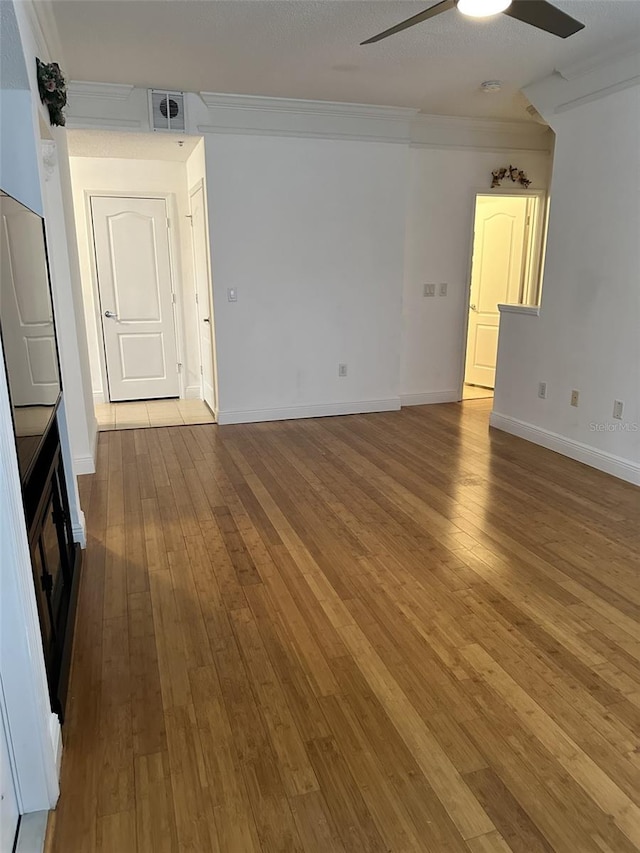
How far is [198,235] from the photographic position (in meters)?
5.59

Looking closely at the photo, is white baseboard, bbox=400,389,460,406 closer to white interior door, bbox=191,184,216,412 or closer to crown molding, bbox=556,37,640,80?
white interior door, bbox=191,184,216,412

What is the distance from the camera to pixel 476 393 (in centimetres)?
667

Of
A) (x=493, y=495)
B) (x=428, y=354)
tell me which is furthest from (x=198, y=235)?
(x=493, y=495)

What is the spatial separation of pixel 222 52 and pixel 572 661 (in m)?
3.97

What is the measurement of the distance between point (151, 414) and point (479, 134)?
167 inches

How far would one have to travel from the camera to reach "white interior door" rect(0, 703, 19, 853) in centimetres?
134

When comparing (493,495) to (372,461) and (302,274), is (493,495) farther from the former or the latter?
(302,274)

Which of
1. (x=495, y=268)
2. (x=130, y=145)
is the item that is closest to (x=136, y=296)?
(x=130, y=145)

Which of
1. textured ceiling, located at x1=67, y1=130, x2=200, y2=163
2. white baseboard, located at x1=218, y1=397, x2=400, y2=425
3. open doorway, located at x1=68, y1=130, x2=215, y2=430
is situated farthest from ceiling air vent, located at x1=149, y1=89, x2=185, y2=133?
white baseboard, located at x1=218, y1=397, x2=400, y2=425

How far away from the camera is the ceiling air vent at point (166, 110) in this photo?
4.56 meters

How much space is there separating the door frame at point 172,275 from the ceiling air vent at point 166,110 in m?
1.50

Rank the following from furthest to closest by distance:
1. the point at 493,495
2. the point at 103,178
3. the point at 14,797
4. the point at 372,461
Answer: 1. the point at 103,178
2. the point at 372,461
3. the point at 493,495
4. the point at 14,797

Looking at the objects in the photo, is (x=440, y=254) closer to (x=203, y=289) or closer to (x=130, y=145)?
(x=203, y=289)

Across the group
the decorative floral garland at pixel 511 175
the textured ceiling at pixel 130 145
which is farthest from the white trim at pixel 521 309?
the textured ceiling at pixel 130 145
